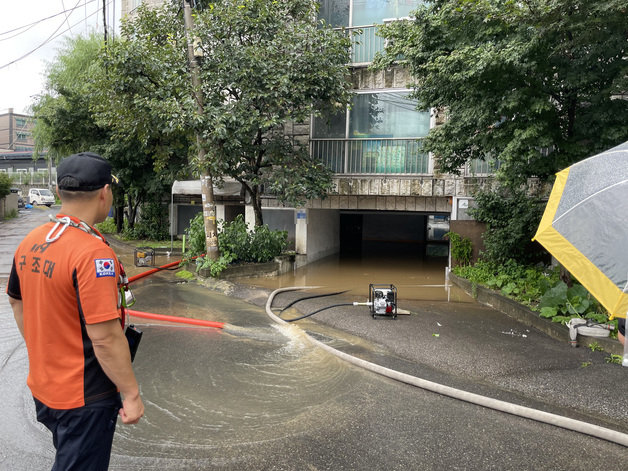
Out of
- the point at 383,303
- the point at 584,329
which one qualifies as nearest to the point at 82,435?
the point at 383,303

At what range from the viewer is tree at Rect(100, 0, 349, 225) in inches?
428

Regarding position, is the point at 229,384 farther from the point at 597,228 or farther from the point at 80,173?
the point at 597,228

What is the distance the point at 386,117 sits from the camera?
1312 cm

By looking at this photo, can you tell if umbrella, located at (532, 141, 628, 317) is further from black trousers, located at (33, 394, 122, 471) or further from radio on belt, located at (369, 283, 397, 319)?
radio on belt, located at (369, 283, 397, 319)

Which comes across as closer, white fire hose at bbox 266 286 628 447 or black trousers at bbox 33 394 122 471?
black trousers at bbox 33 394 122 471

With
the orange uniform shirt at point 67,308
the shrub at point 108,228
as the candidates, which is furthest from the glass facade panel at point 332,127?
the shrub at point 108,228

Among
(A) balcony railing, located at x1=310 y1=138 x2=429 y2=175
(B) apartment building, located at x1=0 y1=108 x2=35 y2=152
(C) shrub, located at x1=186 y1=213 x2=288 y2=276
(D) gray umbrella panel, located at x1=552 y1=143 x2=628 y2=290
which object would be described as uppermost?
(B) apartment building, located at x1=0 y1=108 x2=35 y2=152

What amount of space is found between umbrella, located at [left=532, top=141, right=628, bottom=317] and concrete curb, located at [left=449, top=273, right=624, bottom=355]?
2911 mm

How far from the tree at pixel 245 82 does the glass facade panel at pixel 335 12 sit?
1.55 metres

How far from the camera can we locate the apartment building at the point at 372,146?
12703mm

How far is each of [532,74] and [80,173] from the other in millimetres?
7045

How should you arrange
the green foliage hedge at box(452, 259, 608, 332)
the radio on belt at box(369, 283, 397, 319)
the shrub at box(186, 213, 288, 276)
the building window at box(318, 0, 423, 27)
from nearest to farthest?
the green foliage hedge at box(452, 259, 608, 332) → the radio on belt at box(369, 283, 397, 319) → the shrub at box(186, 213, 288, 276) → the building window at box(318, 0, 423, 27)

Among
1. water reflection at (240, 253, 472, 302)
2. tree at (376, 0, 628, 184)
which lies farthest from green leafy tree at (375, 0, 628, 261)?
water reflection at (240, 253, 472, 302)

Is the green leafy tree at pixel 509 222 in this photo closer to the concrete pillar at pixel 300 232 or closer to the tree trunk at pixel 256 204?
the concrete pillar at pixel 300 232
